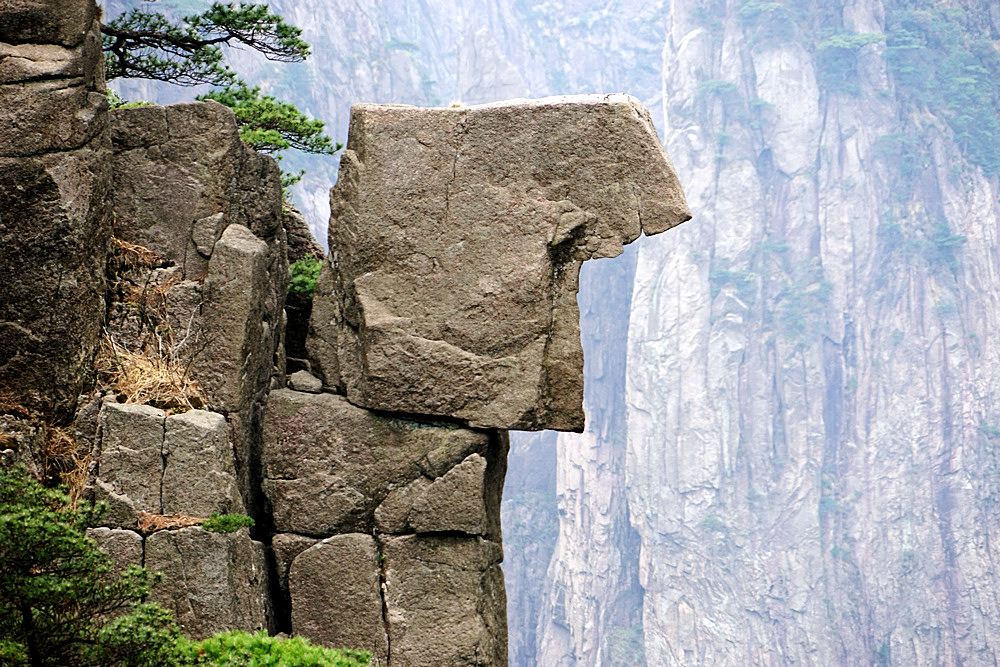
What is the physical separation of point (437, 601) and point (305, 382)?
178cm

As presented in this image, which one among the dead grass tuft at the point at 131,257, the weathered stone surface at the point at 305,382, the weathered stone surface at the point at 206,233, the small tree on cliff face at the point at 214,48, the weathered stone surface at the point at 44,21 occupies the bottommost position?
the weathered stone surface at the point at 305,382

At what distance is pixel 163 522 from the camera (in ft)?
18.8

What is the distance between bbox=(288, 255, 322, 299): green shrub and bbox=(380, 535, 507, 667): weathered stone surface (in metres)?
2.11

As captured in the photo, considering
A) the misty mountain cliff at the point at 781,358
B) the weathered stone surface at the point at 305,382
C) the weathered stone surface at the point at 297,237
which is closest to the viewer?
the weathered stone surface at the point at 305,382

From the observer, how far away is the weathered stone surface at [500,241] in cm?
653

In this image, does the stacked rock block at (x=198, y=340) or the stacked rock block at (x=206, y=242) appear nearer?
the stacked rock block at (x=198, y=340)

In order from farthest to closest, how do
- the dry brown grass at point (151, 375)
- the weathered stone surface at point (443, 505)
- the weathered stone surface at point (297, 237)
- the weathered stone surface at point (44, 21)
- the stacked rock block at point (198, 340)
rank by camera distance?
1. the weathered stone surface at point (297, 237)
2. the weathered stone surface at point (443, 505)
3. the dry brown grass at point (151, 375)
4. the weathered stone surface at point (44, 21)
5. the stacked rock block at point (198, 340)

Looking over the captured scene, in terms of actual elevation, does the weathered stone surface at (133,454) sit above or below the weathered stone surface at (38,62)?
below

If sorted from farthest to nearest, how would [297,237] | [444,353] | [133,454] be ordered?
1. [297,237]
2. [444,353]
3. [133,454]

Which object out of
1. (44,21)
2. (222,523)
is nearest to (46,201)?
(44,21)

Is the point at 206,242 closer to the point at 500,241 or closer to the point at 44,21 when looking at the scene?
the point at 44,21

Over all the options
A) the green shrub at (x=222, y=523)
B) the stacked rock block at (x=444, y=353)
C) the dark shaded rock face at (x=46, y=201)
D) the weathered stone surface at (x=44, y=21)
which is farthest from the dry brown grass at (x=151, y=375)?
the weathered stone surface at (x=44, y=21)

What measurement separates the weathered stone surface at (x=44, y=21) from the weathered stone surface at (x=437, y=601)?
12.5 ft

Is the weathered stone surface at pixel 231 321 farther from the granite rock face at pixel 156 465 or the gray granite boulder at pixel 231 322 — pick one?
the granite rock face at pixel 156 465
